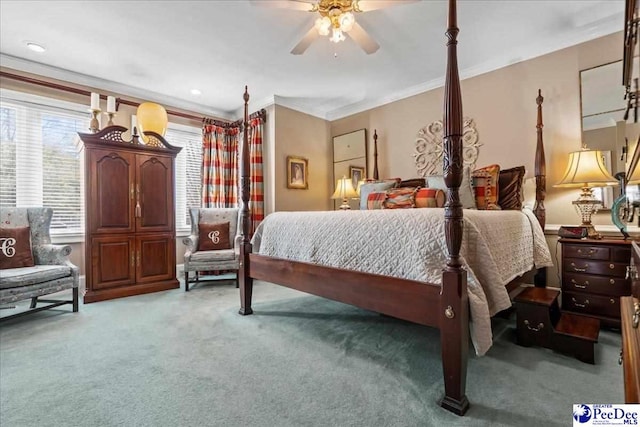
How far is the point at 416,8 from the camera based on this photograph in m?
2.46

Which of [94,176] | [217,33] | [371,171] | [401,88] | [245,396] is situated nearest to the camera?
[245,396]

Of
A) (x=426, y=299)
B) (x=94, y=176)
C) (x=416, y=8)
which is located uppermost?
(x=416, y=8)

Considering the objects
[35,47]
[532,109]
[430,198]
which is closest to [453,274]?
[430,198]

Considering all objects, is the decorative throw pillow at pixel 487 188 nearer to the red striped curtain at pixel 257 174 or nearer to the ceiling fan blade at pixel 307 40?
the ceiling fan blade at pixel 307 40

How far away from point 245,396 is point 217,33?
299cm

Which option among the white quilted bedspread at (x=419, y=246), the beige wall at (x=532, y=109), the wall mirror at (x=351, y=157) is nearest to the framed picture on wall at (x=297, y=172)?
the wall mirror at (x=351, y=157)

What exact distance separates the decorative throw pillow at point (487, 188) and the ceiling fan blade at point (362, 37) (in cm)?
152

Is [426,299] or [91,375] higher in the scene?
[426,299]

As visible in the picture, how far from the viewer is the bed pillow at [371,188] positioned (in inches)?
137

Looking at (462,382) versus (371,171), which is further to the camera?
(371,171)

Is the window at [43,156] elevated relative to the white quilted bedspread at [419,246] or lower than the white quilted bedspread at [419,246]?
elevated

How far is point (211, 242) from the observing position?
3908 millimetres

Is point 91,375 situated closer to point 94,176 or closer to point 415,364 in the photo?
point 415,364

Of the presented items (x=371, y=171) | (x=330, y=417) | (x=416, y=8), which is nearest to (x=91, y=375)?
(x=330, y=417)
